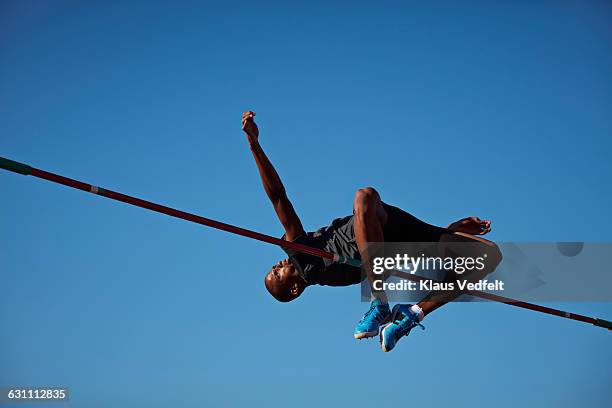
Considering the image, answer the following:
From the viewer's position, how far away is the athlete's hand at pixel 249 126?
23.2 ft

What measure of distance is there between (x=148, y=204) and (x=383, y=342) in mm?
2283

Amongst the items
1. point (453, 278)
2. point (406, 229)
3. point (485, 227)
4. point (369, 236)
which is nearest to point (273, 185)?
point (369, 236)

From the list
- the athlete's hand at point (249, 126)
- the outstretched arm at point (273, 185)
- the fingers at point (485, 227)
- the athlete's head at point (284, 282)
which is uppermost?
the athlete's hand at point (249, 126)

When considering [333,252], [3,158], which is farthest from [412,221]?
A: [3,158]

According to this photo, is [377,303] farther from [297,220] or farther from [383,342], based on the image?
[297,220]

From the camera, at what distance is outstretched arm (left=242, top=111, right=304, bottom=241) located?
7.09 meters

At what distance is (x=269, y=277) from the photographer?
26.3 feet

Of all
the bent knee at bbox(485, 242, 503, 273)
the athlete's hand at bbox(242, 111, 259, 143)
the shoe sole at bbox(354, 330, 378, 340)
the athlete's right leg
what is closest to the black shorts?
the athlete's right leg

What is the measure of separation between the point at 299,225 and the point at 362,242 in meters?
0.82

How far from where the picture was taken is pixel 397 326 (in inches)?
273

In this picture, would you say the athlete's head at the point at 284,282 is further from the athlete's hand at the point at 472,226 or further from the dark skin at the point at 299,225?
the athlete's hand at the point at 472,226

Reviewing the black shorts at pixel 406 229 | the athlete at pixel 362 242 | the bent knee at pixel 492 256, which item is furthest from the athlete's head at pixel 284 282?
the bent knee at pixel 492 256

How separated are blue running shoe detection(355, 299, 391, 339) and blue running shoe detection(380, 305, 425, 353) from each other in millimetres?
79

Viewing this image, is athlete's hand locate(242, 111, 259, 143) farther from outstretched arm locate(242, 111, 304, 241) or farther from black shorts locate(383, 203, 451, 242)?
black shorts locate(383, 203, 451, 242)
